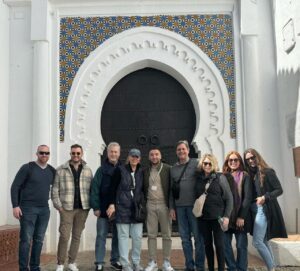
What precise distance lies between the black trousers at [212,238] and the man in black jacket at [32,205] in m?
1.63

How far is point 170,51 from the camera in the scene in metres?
6.39

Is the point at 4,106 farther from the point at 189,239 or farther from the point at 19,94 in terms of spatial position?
the point at 189,239

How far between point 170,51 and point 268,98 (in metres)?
1.63

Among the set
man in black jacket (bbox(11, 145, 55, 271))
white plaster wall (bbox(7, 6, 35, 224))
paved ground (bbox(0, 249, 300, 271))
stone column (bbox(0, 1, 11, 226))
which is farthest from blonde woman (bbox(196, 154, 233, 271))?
stone column (bbox(0, 1, 11, 226))

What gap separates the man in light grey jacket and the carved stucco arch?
1.53 meters

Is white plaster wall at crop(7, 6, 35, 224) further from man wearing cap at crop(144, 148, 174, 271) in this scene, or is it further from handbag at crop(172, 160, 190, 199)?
handbag at crop(172, 160, 190, 199)

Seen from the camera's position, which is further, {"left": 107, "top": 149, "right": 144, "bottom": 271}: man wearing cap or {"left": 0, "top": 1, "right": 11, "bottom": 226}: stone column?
{"left": 0, "top": 1, "right": 11, "bottom": 226}: stone column

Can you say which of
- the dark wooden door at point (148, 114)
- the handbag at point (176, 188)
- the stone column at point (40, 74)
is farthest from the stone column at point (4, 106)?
the handbag at point (176, 188)

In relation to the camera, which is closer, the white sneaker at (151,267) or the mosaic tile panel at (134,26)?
the white sneaker at (151,267)

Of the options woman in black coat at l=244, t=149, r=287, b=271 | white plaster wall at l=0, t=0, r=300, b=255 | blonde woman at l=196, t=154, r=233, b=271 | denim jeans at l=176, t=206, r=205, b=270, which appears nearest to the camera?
woman in black coat at l=244, t=149, r=287, b=271

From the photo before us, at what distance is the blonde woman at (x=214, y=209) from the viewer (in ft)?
13.1

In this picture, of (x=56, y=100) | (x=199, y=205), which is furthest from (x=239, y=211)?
(x=56, y=100)

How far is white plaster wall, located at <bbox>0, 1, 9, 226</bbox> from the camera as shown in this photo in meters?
6.05

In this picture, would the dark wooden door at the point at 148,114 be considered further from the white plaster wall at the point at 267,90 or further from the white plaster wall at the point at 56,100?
the white plaster wall at the point at 267,90
